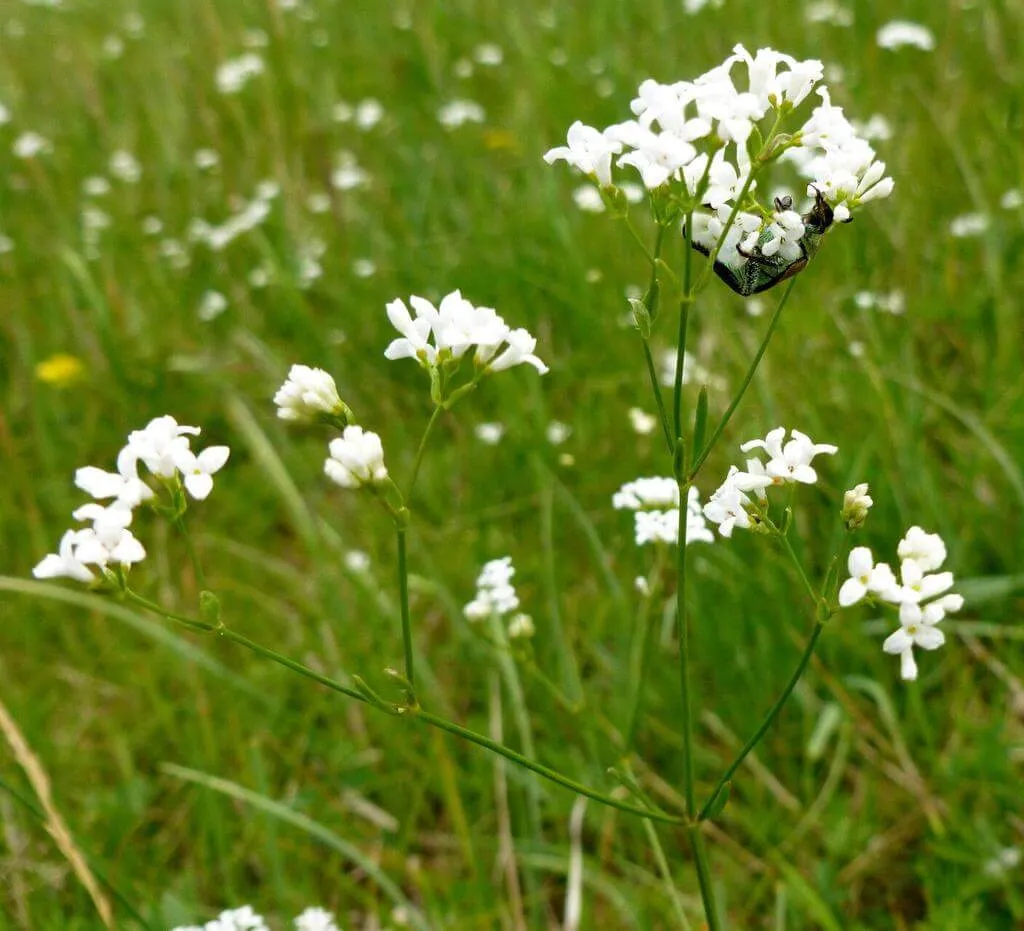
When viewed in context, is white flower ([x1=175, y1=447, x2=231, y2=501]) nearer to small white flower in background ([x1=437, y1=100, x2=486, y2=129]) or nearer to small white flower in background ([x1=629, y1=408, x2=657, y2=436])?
small white flower in background ([x1=629, y1=408, x2=657, y2=436])

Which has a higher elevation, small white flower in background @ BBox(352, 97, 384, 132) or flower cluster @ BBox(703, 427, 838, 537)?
small white flower in background @ BBox(352, 97, 384, 132)

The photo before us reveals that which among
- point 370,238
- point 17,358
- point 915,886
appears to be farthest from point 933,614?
point 17,358

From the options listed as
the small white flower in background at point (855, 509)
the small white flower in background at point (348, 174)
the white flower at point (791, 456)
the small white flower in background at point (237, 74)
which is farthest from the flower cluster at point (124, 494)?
the small white flower in background at point (237, 74)

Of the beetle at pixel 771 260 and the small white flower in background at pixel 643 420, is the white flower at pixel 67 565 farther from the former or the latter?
the small white flower in background at pixel 643 420

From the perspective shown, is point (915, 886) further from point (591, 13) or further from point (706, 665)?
point (591, 13)

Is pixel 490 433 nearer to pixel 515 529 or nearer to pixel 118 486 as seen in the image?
pixel 515 529

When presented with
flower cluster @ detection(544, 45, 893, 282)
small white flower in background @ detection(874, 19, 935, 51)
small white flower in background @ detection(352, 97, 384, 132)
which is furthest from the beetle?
small white flower in background @ detection(352, 97, 384, 132)

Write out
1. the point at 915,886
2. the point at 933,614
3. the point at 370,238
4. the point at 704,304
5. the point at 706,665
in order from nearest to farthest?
the point at 933,614, the point at 915,886, the point at 706,665, the point at 704,304, the point at 370,238
